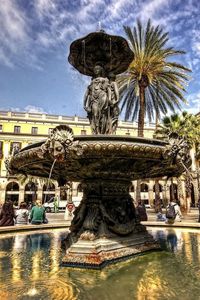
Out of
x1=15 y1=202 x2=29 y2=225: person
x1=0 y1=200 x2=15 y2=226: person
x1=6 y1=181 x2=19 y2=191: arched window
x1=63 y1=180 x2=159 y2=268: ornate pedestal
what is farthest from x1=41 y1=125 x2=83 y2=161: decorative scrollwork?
x1=6 y1=181 x2=19 y2=191: arched window

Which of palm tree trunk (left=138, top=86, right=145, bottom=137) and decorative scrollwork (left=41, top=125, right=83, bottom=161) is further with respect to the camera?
palm tree trunk (left=138, top=86, right=145, bottom=137)

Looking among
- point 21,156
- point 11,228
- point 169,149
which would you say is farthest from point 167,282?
point 11,228

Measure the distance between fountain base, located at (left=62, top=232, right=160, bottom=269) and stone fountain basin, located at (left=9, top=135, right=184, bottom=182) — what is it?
1.32 metres

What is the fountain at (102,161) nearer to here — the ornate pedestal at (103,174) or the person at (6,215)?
the ornate pedestal at (103,174)

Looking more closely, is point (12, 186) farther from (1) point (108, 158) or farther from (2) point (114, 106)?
(1) point (108, 158)

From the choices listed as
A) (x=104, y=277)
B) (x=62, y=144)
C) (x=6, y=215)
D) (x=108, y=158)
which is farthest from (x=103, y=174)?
(x=6, y=215)

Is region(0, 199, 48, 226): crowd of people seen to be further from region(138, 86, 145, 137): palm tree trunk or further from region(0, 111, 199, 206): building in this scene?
region(0, 111, 199, 206): building

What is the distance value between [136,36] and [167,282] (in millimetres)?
19344

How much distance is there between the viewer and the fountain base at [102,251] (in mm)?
4180

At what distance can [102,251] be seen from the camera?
4.45 metres

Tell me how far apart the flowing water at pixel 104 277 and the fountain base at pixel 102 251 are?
0.46 ft

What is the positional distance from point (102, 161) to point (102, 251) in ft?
5.06

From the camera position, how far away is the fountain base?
4.18m

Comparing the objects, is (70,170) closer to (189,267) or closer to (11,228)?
(189,267)
